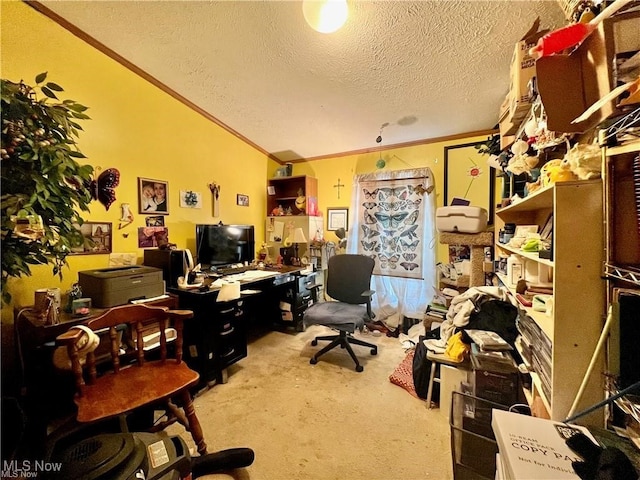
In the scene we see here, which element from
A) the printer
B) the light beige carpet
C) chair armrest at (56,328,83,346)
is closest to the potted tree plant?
chair armrest at (56,328,83,346)

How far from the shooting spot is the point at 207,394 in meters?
2.02

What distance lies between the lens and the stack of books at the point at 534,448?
69 cm

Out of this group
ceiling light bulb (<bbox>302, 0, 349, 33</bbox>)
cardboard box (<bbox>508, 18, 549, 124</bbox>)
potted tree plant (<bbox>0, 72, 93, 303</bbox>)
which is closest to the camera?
potted tree plant (<bbox>0, 72, 93, 303</bbox>)

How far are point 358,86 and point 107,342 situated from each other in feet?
8.50

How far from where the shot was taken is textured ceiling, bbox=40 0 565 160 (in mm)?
1583

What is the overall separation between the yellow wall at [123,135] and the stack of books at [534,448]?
2.66 m

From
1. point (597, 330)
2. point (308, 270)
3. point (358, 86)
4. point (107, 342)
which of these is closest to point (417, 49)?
point (358, 86)

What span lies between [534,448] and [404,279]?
2594 mm

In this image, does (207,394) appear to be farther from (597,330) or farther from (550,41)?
(550,41)

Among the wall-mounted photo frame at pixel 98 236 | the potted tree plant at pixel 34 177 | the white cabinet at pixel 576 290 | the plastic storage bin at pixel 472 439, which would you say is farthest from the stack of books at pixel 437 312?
the wall-mounted photo frame at pixel 98 236

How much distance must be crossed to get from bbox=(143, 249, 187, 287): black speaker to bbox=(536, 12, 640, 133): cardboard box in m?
2.49

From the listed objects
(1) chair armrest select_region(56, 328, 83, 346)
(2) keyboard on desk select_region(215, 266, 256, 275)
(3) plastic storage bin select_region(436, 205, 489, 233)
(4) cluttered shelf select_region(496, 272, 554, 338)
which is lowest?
(1) chair armrest select_region(56, 328, 83, 346)

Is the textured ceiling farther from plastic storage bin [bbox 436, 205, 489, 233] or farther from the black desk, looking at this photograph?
the black desk

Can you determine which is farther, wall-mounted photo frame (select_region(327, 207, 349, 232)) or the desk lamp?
wall-mounted photo frame (select_region(327, 207, 349, 232))
